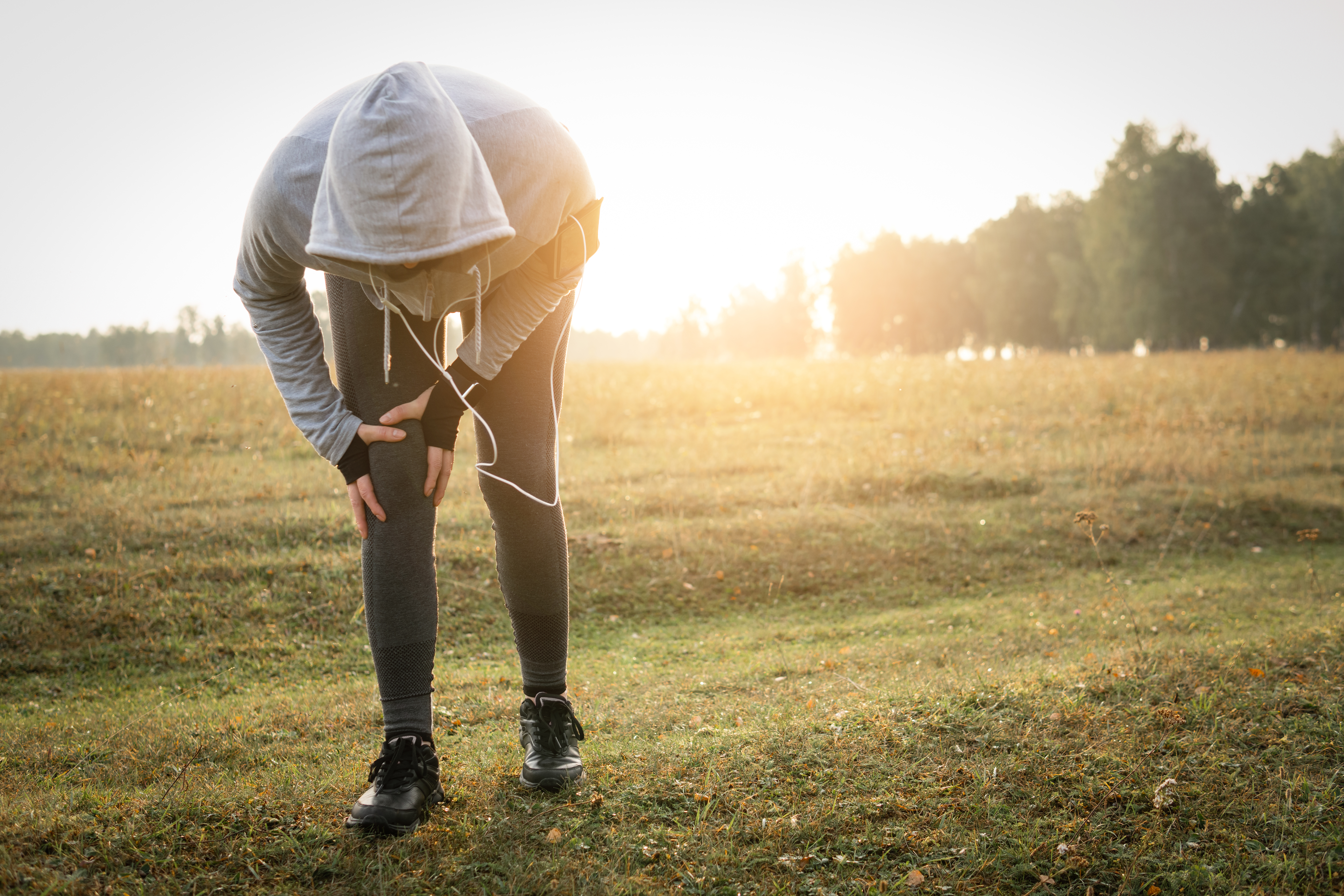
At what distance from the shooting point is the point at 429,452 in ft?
6.00

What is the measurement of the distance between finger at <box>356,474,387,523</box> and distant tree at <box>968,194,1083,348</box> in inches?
1797

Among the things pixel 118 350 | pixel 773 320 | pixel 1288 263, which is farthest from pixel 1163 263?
pixel 773 320

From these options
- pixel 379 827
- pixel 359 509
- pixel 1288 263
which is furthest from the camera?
pixel 1288 263

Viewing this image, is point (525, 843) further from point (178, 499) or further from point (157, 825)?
point (178, 499)

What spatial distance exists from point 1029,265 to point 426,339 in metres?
47.0

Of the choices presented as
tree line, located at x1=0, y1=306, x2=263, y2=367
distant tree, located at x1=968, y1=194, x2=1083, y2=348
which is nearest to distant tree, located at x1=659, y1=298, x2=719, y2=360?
distant tree, located at x1=968, y1=194, x2=1083, y2=348

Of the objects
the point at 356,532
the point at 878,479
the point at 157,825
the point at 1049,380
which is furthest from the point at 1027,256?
the point at 157,825

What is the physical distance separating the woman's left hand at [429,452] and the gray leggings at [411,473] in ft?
0.04

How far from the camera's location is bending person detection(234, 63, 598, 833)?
4.86ft

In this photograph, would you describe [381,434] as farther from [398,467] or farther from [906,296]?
[906,296]

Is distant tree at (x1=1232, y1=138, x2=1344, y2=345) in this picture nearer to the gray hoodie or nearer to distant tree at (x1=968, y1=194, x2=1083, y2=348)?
distant tree at (x1=968, y1=194, x2=1083, y2=348)

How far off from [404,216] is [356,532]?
4.21 meters

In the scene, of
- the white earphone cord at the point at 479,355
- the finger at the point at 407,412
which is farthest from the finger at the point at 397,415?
the white earphone cord at the point at 479,355

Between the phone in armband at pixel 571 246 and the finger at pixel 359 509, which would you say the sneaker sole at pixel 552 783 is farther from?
the phone in armband at pixel 571 246
